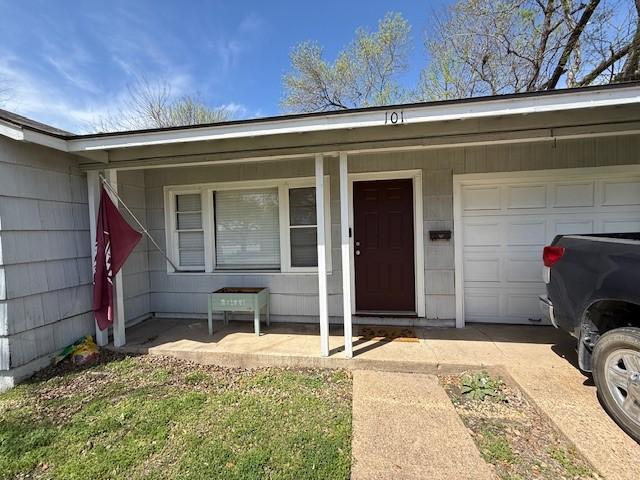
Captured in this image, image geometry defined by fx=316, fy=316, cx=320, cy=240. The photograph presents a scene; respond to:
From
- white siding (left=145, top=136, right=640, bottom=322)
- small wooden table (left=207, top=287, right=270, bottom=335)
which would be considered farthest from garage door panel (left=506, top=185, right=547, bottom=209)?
small wooden table (left=207, top=287, right=270, bottom=335)

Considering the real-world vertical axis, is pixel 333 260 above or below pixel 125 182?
below

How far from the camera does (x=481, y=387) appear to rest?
9.50 feet

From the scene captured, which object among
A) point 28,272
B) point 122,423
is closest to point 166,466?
point 122,423

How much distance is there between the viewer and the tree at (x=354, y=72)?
956 cm

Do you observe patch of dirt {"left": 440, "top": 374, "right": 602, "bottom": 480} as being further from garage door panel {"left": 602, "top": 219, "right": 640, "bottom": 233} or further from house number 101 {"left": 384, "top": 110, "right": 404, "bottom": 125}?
garage door panel {"left": 602, "top": 219, "right": 640, "bottom": 233}

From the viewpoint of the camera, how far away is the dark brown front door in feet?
15.1

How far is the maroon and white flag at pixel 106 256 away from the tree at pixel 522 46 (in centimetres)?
877

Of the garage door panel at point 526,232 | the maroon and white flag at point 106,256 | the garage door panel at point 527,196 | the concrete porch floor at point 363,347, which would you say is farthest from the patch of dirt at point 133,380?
the garage door panel at point 527,196

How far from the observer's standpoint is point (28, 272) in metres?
3.31

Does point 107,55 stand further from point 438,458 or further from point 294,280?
point 438,458

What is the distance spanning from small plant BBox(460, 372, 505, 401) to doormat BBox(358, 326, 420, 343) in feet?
2.91

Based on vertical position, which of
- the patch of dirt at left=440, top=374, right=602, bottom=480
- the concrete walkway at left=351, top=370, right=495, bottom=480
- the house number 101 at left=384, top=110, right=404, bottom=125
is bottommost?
the patch of dirt at left=440, top=374, right=602, bottom=480

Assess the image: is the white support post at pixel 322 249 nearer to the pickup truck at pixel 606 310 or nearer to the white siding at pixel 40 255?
the pickup truck at pixel 606 310

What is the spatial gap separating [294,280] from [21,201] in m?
3.23
